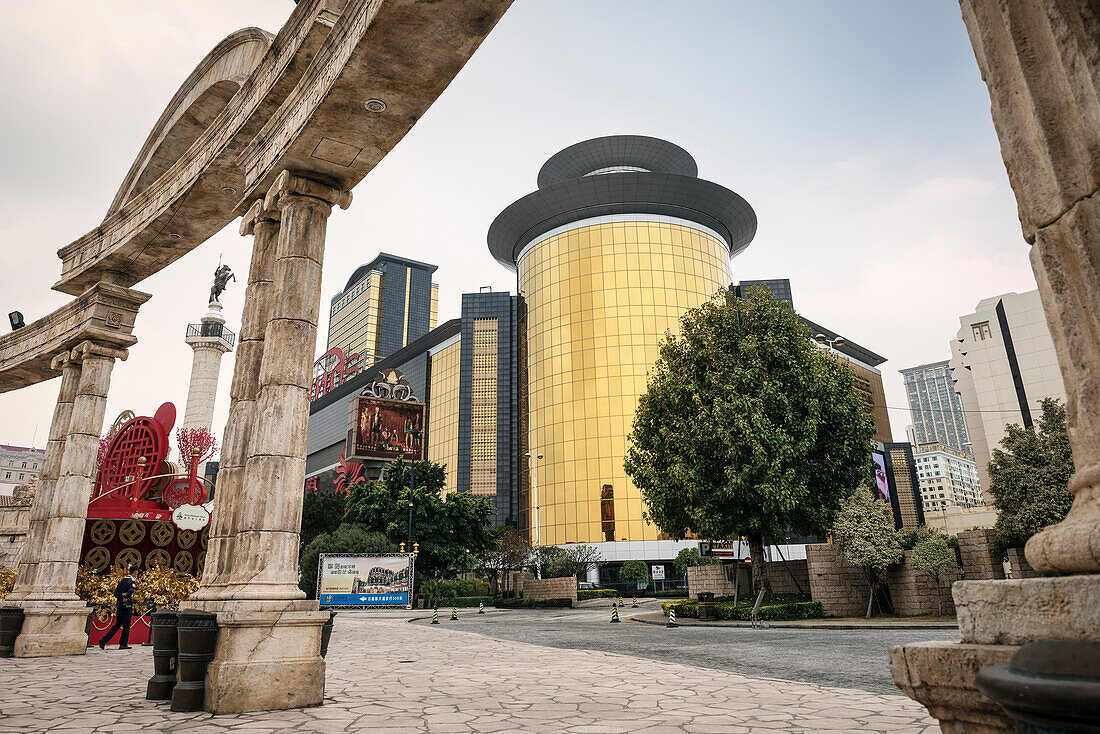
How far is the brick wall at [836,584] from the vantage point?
810 inches

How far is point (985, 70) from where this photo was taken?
2629 mm

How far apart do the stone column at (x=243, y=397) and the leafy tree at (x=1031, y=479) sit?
2100cm

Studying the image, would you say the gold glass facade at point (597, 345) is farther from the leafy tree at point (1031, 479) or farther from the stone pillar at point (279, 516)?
the stone pillar at point (279, 516)

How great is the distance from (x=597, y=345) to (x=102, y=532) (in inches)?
1935

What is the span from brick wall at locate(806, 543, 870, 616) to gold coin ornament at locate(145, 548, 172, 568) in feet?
61.4

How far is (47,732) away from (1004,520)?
2332 cm

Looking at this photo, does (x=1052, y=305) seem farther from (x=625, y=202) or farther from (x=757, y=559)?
(x=625, y=202)

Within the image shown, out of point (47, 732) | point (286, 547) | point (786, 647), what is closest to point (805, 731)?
point (286, 547)

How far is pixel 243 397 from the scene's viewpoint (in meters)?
8.91

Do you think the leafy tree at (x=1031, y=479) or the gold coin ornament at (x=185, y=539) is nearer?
the gold coin ornament at (x=185, y=539)

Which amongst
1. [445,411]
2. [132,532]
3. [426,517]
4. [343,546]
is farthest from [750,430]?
[445,411]

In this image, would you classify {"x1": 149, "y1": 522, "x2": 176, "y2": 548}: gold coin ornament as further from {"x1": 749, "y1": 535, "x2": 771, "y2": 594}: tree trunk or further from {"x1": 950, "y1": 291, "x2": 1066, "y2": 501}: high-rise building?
{"x1": 950, "y1": 291, "x2": 1066, "y2": 501}: high-rise building

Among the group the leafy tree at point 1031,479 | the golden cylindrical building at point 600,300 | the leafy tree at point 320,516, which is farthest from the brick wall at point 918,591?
the leafy tree at point 320,516

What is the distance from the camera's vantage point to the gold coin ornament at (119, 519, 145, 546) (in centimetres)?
1592
